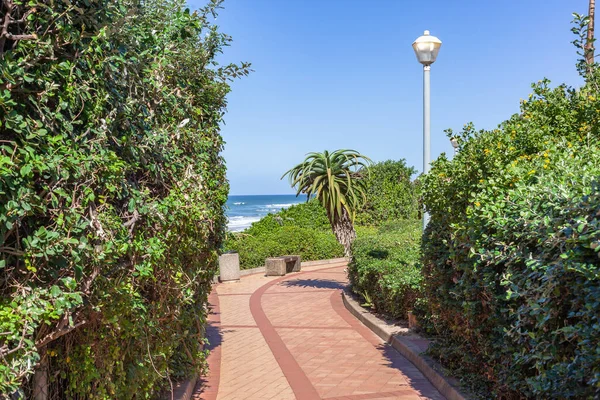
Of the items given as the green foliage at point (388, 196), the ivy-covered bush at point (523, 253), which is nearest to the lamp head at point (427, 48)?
the ivy-covered bush at point (523, 253)

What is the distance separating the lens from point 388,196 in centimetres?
2752

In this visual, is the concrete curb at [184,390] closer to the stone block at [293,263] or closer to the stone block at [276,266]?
the stone block at [276,266]

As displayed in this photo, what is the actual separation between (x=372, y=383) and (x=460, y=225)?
7.70ft

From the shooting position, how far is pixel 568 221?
3.60 m

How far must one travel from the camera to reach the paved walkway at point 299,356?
6.39m

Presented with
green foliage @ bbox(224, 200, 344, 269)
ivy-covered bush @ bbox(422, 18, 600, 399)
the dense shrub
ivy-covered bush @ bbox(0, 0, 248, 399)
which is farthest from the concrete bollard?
ivy-covered bush @ bbox(0, 0, 248, 399)

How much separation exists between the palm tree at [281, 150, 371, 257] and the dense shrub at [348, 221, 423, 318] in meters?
2.74

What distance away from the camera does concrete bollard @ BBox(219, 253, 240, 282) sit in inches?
671

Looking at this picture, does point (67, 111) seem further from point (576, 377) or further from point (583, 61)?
point (583, 61)

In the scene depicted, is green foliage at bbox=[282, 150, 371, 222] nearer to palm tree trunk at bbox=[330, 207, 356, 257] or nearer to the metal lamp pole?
palm tree trunk at bbox=[330, 207, 356, 257]

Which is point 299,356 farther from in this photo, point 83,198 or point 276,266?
point 276,266

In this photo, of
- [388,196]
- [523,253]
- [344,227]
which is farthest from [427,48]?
[388,196]

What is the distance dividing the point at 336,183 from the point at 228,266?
4.07 metres

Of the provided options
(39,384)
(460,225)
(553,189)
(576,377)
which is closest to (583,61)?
(460,225)
